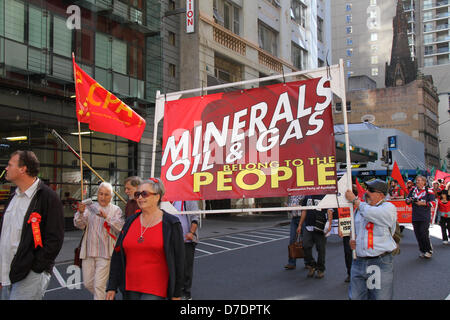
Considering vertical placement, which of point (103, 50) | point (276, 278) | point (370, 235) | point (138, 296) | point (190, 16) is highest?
point (190, 16)

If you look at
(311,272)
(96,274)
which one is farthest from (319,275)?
(96,274)

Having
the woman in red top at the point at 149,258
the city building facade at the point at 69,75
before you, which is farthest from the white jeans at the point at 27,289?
the city building facade at the point at 69,75

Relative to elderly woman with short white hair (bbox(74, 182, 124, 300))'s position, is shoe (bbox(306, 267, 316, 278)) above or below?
below

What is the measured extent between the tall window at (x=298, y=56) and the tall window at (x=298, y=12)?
213 cm

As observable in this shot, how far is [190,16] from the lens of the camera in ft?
76.0

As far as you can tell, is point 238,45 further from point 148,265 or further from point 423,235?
point 148,265

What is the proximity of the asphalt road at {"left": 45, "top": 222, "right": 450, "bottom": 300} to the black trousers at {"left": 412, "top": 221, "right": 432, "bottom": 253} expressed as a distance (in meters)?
0.32

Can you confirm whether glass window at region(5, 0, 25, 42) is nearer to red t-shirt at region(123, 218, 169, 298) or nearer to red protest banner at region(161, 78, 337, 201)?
red protest banner at region(161, 78, 337, 201)

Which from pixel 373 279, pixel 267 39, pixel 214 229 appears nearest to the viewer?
pixel 373 279

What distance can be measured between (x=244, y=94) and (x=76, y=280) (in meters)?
5.24

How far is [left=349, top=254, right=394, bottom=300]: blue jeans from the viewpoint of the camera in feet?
16.0

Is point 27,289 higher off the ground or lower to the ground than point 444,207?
lower

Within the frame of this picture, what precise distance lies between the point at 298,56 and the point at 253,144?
3211 cm

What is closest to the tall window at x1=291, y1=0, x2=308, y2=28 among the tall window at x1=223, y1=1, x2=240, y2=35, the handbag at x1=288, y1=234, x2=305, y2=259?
the tall window at x1=223, y1=1, x2=240, y2=35
